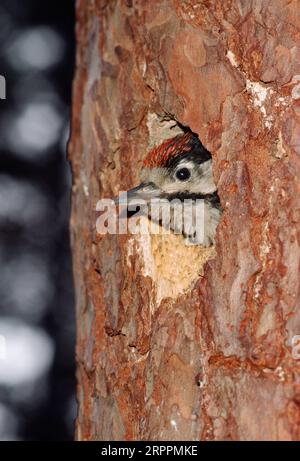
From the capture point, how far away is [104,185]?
8.54ft

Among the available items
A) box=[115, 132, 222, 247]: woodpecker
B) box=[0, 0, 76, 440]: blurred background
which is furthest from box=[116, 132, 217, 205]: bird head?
box=[0, 0, 76, 440]: blurred background

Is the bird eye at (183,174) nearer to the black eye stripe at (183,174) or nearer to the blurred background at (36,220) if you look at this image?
the black eye stripe at (183,174)

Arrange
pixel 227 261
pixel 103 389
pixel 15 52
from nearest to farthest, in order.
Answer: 1. pixel 227 261
2. pixel 103 389
3. pixel 15 52

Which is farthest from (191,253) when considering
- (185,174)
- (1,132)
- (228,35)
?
(1,132)

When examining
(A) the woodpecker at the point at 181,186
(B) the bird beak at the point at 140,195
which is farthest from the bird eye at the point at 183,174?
(B) the bird beak at the point at 140,195

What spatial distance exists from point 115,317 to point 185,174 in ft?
1.73

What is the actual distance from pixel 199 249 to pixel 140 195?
0.84ft

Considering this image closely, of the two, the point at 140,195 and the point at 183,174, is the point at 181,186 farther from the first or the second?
the point at 140,195

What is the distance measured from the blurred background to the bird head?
1905 millimetres

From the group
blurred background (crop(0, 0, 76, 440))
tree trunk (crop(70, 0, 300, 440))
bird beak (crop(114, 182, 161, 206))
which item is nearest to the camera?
tree trunk (crop(70, 0, 300, 440))

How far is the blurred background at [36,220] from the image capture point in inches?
171

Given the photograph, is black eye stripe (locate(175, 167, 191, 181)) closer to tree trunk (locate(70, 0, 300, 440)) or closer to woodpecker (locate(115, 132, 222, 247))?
woodpecker (locate(115, 132, 222, 247))

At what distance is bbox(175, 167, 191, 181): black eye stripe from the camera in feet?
8.15

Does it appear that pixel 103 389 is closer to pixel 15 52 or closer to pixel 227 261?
pixel 227 261
